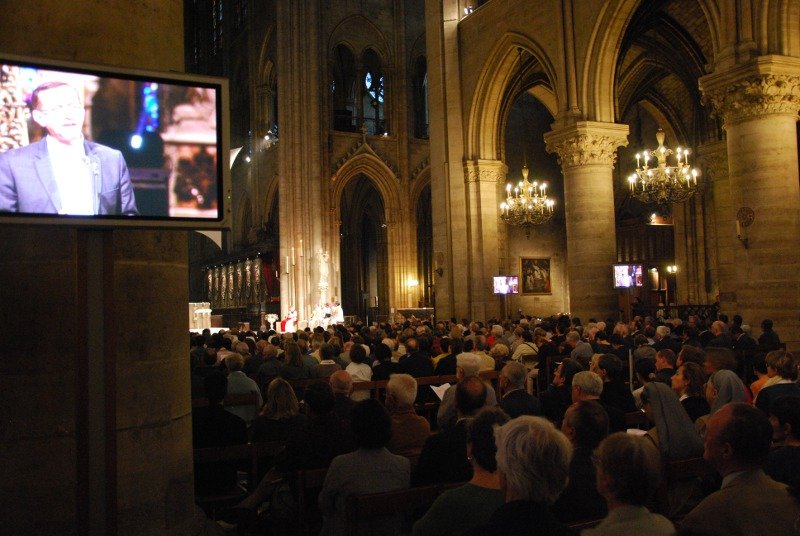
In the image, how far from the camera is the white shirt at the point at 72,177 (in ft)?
9.67

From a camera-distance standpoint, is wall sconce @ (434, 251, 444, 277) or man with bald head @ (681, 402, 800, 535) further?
wall sconce @ (434, 251, 444, 277)

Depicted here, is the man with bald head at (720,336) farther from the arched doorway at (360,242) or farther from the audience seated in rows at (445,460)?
the arched doorway at (360,242)

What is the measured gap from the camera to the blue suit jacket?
2.86 m

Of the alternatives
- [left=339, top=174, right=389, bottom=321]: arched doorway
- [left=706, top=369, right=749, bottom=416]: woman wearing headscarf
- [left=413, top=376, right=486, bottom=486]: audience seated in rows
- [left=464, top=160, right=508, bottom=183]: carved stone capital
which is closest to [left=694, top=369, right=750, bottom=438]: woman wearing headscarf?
[left=706, top=369, right=749, bottom=416]: woman wearing headscarf

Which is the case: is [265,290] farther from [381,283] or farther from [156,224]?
[156,224]

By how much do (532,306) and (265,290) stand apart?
1204cm

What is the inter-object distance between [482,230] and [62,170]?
57.3ft

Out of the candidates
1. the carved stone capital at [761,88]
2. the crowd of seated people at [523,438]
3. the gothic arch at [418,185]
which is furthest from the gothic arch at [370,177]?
the crowd of seated people at [523,438]

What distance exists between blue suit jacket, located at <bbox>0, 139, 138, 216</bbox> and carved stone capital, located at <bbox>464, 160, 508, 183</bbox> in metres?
17.5

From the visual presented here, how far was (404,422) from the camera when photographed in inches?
181

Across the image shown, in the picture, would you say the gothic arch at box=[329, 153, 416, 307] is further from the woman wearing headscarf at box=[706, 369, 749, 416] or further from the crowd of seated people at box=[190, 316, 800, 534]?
the woman wearing headscarf at box=[706, 369, 749, 416]

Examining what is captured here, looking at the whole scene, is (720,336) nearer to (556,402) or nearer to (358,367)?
(556,402)

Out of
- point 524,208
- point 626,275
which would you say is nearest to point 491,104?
point 524,208

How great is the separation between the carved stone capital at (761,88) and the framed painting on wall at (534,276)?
18130 millimetres
